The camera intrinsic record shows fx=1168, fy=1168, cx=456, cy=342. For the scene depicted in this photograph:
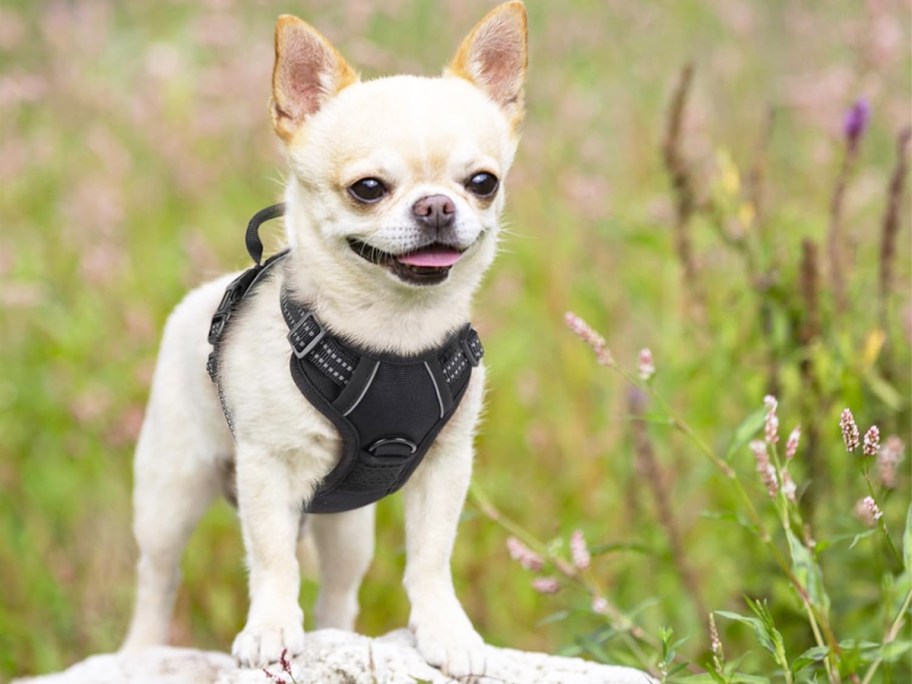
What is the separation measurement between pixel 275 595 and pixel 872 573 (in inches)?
76.0

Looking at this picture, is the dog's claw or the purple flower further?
the purple flower

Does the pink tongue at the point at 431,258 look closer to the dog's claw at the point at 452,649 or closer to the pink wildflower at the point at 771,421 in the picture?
the pink wildflower at the point at 771,421

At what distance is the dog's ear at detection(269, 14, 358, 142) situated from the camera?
8.15 ft

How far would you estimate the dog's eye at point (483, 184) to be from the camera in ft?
7.80

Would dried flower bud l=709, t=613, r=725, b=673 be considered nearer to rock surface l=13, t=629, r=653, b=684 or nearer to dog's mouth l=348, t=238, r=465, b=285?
rock surface l=13, t=629, r=653, b=684

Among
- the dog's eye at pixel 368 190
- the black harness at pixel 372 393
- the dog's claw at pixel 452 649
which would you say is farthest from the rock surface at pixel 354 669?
the dog's eye at pixel 368 190

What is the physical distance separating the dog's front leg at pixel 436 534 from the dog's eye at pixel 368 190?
1.94 feet

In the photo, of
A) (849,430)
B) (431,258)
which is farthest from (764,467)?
(431,258)

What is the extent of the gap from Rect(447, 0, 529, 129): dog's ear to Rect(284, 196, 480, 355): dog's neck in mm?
456

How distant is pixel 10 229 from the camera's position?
5766 millimetres

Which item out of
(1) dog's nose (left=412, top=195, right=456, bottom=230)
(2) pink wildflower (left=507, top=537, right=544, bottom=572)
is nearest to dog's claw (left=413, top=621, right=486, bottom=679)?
(2) pink wildflower (left=507, top=537, right=544, bottom=572)

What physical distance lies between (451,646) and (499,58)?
51.6 inches

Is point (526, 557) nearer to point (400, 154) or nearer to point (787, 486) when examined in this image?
point (787, 486)

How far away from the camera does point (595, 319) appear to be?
5.07m
